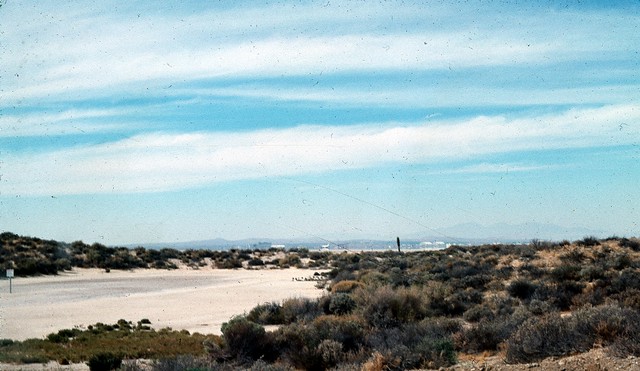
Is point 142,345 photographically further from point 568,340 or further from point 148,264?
point 148,264

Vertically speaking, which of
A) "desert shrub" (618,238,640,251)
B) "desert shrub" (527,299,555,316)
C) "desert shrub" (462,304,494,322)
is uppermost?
"desert shrub" (618,238,640,251)

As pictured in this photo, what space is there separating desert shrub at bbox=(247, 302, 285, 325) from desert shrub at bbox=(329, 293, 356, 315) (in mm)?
1970

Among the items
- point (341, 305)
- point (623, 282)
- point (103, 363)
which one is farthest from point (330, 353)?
point (623, 282)

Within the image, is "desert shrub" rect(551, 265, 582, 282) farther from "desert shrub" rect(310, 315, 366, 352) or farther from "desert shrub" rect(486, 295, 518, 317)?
"desert shrub" rect(310, 315, 366, 352)

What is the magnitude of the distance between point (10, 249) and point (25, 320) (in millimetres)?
30077

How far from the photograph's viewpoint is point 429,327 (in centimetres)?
1878

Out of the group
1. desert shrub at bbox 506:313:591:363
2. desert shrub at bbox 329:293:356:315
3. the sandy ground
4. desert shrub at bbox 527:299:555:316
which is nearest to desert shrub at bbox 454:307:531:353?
desert shrub at bbox 506:313:591:363

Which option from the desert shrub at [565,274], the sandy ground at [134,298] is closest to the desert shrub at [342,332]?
the sandy ground at [134,298]

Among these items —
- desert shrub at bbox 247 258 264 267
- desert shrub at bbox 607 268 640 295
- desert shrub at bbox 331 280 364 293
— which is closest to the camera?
desert shrub at bbox 607 268 640 295

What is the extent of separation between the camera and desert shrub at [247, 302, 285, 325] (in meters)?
25.5

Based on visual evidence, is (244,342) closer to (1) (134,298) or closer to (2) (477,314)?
(2) (477,314)

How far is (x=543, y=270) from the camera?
33094 mm

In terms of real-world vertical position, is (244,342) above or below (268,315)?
above

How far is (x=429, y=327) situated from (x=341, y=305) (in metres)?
6.73
